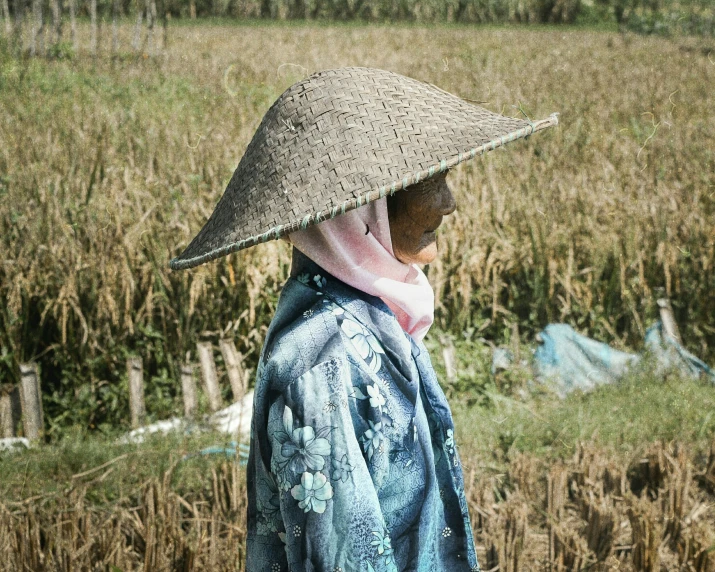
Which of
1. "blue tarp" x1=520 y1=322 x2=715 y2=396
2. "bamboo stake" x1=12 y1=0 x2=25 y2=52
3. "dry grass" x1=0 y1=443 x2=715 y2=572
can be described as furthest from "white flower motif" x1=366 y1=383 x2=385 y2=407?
"bamboo stake" x1=12 y1=0 x2=25 y2=52

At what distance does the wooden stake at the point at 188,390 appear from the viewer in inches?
144

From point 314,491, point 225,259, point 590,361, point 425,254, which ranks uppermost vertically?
point 425,254

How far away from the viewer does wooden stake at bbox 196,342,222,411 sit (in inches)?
147

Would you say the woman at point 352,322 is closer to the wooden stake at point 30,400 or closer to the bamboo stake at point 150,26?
the wooden stake at point 30,400

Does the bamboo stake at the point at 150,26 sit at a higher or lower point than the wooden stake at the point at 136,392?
higher

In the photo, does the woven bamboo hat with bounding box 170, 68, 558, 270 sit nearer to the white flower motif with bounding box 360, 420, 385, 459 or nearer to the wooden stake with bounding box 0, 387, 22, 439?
the white flower motif with bounding box 360, 420, 385, 459

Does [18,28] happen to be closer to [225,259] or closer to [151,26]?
[151,26]

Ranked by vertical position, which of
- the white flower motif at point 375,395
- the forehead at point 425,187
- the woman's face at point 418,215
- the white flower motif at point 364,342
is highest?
the forehead at point 425,187

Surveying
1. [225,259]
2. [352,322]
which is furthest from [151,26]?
[352,322]

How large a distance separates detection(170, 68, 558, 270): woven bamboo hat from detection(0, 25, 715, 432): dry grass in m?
1.55

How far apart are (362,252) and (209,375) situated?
2523mm

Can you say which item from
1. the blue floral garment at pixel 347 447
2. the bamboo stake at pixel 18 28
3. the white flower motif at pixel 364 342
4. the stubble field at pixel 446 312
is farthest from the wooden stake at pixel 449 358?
the bamboo stake at pixel 18 28

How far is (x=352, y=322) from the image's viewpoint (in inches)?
51.9

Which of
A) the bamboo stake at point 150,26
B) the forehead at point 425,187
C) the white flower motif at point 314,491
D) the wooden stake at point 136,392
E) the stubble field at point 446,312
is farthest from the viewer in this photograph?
the bamboo stake at point 150,26
